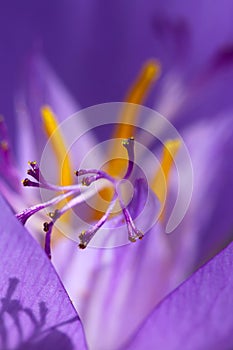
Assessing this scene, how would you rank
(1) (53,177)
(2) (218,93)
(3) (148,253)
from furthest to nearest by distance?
(2) (218,93) < (1) (53,177) < (3) (148,253)

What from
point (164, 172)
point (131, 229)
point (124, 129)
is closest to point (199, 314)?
point (131, 229)

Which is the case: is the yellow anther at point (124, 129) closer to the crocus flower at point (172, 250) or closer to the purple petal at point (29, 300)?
the crocus flower at point (172, 250)

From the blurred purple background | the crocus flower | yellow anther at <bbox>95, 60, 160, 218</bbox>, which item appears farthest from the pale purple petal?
the blurred purple background

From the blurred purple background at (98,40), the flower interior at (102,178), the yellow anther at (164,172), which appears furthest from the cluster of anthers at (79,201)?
the blurred purple background at (98,40)

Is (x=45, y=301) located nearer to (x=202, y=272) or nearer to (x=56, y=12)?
(x=202, y=272)

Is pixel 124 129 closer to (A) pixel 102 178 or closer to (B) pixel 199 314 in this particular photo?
(A) pixel 102 178

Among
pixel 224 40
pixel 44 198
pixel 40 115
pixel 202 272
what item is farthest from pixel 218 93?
pixel 202 272

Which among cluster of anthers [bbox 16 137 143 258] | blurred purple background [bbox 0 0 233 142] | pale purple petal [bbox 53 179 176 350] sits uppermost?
blurred purple background [bbox 0 0 233 142]

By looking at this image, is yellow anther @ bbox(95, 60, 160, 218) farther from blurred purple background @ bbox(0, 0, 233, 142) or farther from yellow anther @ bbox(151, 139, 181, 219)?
blurred purple background @ bbox(0, 0, 233, 142)
